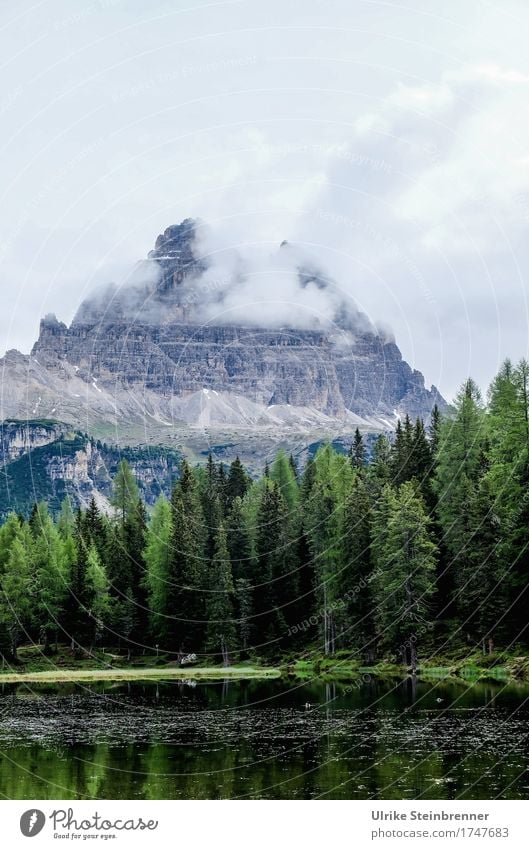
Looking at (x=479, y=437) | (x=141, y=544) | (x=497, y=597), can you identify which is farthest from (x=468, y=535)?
(x=141, y=544)

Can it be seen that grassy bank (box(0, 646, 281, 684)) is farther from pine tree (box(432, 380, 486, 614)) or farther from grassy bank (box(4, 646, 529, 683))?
pine tree (box(432, 380, 486, 614))

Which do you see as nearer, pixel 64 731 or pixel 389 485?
pixel 64 731

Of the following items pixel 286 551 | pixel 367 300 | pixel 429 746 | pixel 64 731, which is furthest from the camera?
pixel 286 551

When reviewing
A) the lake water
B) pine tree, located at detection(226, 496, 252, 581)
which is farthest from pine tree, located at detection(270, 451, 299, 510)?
the lake water

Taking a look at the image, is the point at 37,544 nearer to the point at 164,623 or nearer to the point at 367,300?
the point at 164,623

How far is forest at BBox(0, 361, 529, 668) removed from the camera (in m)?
64.2

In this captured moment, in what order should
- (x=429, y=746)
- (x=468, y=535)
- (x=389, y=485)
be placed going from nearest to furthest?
(x=429, y=746)
(x=468, y=535)
(x=389, y=485)

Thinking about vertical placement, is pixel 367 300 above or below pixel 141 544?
above

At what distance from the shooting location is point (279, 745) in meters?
37.9

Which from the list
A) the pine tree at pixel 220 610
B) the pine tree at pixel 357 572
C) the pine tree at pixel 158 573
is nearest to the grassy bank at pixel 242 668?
the pine tree at pixel 220 610

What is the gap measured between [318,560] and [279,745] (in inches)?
1586

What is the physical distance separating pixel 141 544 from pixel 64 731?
53.6 meters

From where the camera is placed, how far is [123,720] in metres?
48.0
